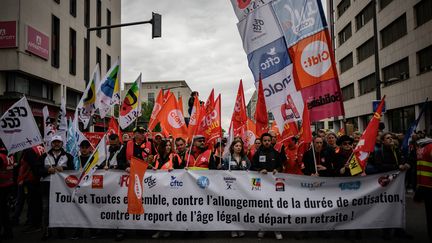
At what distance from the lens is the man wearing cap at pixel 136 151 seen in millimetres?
7188

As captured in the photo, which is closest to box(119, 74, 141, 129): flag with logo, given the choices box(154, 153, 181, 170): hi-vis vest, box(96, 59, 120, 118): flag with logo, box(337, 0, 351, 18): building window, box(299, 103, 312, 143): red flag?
box(96, 59, 120, 118): flag with logo

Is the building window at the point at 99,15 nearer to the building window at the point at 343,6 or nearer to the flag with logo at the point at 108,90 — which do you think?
the flag with logo at the point at 108,90

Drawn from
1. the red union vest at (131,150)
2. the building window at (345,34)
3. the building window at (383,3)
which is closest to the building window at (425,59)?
the building window at (383,3)

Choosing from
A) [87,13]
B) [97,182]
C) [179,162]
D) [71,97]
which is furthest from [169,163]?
[87,13]

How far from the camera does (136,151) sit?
7426 millimetres

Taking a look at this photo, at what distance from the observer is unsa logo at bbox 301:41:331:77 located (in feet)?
22.7

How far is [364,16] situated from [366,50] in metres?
2.99

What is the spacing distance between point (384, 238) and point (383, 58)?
81.0 ft

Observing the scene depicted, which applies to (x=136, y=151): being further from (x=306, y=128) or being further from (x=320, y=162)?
(x=320, y=162)

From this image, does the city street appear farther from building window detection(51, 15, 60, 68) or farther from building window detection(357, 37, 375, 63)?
building window detection(357, 37, 375, 63)

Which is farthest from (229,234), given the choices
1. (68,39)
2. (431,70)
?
(68,39)

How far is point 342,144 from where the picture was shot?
23.2 ft

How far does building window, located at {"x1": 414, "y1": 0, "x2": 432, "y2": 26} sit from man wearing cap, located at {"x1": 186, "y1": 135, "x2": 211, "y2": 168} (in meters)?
19.3

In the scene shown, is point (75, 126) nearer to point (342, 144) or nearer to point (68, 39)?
point (342, 144)
